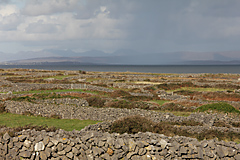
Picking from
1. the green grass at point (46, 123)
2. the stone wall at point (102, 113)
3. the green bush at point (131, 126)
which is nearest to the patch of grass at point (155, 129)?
the green bush at point (131, 126)

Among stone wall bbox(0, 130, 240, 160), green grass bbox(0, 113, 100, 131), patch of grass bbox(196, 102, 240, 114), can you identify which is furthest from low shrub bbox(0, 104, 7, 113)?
patch of grass bbox(196, 102, 240, 114)

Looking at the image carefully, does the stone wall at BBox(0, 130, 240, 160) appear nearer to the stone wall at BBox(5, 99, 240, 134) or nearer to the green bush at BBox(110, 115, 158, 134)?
the green bush at BBox(110, 115, 158, 134)

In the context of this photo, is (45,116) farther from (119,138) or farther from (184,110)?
(184,110)

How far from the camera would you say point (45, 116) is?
24.2 meters

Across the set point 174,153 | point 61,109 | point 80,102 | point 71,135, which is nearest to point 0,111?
point 61,109

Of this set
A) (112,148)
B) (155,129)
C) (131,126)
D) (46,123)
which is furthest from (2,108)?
(112,148)

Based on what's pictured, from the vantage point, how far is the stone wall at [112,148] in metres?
10.8

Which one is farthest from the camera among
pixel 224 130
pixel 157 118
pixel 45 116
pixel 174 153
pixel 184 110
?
pixel 184 110

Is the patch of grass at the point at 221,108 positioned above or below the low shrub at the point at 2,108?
above

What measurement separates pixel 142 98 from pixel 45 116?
20248 mm

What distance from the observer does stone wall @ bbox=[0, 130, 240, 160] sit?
10.8 meters

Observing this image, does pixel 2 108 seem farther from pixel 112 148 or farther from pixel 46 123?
pixel 112 148

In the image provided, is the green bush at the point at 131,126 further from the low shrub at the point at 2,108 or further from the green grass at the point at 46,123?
the low shrub at the point at 2,108

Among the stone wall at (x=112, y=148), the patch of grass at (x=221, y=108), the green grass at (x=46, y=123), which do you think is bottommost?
the green grass at (x=46, y=123)
